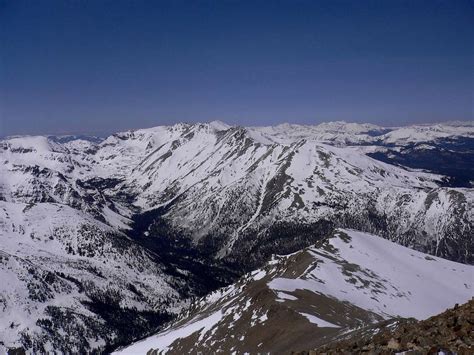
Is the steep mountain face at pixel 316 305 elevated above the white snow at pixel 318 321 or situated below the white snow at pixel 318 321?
below

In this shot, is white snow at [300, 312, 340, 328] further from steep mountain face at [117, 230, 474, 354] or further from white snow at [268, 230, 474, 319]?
white snow at [268, 230, 474, 319]

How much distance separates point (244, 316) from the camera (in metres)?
141

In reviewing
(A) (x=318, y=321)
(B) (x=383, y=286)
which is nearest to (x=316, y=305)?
(A) (x=318, y=321)

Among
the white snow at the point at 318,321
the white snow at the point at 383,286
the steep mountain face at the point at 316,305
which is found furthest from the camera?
the white snow at the point at 383,286

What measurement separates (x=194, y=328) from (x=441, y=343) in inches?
5832

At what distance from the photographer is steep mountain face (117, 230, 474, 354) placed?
113062mm

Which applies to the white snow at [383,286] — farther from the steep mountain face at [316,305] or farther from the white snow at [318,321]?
the white snow at [318,321]

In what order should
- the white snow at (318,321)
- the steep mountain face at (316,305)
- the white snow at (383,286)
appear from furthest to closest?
the white snow at (383,286), the steep mountain face at (316,305), the white snow at (318,321)

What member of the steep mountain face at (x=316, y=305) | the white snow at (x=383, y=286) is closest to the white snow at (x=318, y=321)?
the steep mountain face at (x=316, y=305)

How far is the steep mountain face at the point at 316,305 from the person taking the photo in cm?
11306

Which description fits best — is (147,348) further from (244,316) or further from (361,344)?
(361,344)

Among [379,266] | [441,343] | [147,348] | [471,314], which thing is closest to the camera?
[441,343]

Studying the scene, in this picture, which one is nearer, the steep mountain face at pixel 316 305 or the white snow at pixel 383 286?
the steep mountain face at pixel 316 305

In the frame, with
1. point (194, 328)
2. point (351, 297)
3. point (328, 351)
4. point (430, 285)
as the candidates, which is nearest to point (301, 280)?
point (351, 297)
